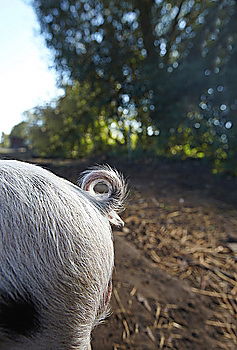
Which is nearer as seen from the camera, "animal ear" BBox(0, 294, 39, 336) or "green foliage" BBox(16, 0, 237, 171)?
"animal ear" BBox(0, 294, 39, 336)

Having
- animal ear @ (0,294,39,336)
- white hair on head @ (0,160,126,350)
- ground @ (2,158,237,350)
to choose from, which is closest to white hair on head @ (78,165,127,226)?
white hair on head @ (0,160,126,350)

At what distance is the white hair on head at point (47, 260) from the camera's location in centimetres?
107

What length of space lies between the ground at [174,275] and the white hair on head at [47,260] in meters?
1.13

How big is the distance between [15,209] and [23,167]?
0.68 feet

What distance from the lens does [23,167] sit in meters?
1.28

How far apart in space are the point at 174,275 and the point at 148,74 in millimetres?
4934

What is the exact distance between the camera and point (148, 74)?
284 inches

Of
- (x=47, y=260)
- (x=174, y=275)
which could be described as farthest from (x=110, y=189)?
(x=174, y=275)

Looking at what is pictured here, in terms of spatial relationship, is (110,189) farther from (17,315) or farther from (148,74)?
(148,74)

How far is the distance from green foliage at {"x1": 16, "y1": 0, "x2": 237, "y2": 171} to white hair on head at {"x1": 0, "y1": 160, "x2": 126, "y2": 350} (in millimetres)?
5343

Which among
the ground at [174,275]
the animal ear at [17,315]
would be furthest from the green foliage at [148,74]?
the animal ear at [17,315]

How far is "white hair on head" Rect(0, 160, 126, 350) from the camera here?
1066mm

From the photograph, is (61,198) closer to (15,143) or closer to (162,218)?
(162,218)

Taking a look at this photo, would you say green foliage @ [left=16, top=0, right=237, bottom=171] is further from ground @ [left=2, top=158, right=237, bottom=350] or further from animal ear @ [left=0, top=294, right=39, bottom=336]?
animal ear @ [left=0, top=294, right=39, bottom=336]
